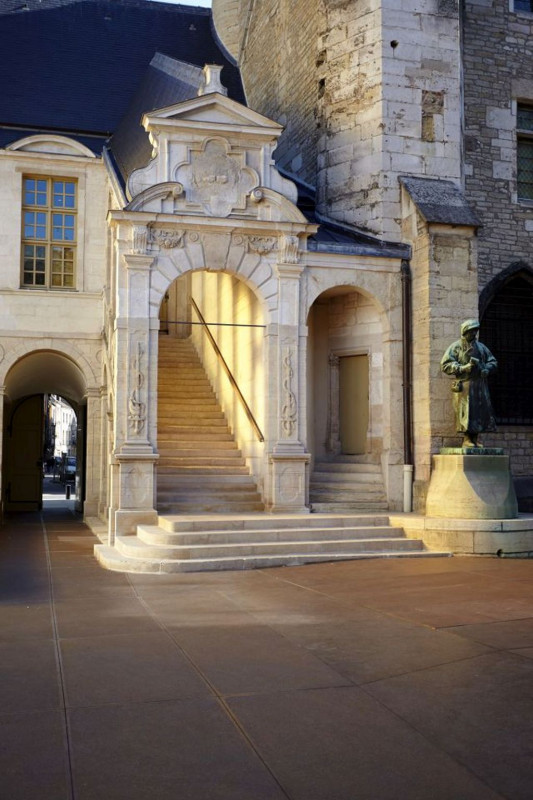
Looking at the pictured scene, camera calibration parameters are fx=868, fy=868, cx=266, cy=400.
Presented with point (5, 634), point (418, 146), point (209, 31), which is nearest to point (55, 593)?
point (5, 634)

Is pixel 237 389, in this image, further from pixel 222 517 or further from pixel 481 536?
pixel 481 536

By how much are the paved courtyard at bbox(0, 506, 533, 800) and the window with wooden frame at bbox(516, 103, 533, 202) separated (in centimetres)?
1017

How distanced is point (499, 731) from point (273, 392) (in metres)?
9.27

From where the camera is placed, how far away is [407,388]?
46.3 feet

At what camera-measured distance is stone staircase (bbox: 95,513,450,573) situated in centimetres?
1039

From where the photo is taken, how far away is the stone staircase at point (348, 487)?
1369 cm

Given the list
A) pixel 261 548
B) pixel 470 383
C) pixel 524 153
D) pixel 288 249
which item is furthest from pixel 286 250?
pixel 524 153

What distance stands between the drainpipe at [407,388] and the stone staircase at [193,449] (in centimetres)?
240

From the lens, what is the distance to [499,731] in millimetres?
4324

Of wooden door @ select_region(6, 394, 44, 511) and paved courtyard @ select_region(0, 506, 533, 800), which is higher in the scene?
wooden door @ select_region(6, 394, 44, 511)

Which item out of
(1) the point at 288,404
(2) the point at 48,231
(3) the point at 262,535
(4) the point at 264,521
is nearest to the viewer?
(3) the point at 262,535

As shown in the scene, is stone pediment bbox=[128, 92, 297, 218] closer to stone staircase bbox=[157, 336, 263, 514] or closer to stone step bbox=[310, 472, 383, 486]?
stone staircase bbox=[157, 336, 263, 514]

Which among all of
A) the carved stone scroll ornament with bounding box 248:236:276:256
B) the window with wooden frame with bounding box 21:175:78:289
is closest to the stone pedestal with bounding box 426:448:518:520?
the carved stone scroll ornament with bounding box 248:236:276:256

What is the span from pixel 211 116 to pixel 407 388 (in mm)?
5290
